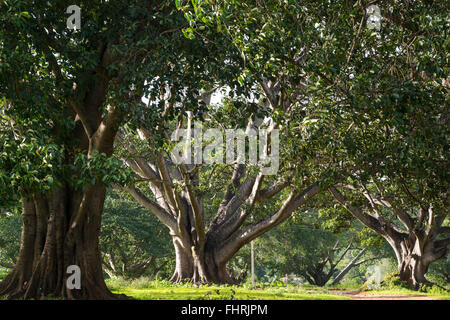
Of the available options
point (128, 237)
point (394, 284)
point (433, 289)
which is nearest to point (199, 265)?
point (394, 284)

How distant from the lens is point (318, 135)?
287 inches

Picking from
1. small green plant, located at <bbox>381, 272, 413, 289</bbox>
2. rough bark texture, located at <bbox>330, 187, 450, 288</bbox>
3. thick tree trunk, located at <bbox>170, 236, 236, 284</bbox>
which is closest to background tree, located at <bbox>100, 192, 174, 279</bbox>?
thick tree trunk, located at <bbox>170, 236, 236, 284</bbox>

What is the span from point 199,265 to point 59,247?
24.7ft

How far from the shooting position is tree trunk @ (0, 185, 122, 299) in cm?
860

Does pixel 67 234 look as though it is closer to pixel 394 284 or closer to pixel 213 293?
pixel 213 293

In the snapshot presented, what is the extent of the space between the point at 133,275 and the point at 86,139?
75.1ft

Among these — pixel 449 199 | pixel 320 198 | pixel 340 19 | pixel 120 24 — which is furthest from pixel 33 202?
pixel 320 198

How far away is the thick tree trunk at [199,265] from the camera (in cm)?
1574

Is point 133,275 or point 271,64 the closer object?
point 271,64

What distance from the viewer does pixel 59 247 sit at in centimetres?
879

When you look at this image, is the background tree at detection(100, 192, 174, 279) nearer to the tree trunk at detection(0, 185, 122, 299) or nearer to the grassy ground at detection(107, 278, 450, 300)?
the grassy ground at detection(107, 278, 450, 300)

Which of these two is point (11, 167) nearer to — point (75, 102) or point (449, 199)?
point (75, 102)

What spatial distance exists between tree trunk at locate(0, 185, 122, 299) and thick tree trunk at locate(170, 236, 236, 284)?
6.84 m

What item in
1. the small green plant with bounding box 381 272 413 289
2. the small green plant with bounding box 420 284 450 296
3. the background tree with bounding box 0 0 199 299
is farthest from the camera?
the small green plant with bounding box 381 272 413 289
